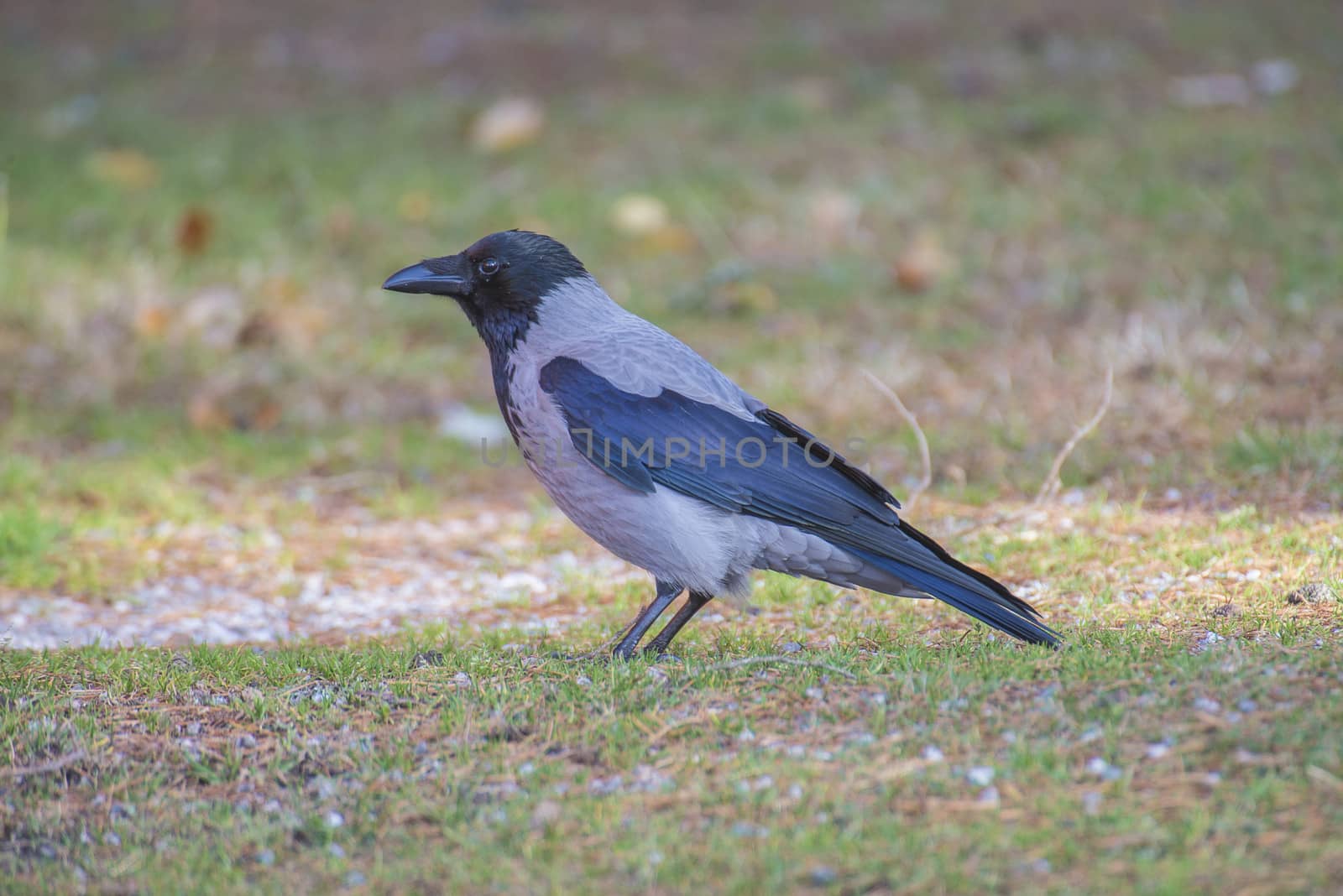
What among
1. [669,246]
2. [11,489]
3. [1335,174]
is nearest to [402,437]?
[11,489]

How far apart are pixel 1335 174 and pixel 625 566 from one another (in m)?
6.19

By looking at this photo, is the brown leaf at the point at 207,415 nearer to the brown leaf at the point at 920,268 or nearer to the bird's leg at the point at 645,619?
the bird's leg at the point at 645,619

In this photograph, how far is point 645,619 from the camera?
4418 mm

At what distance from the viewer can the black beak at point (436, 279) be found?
5.00 m

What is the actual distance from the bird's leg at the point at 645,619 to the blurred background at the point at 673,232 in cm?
198

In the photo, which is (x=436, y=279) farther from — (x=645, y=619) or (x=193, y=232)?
(x=193, y=232)

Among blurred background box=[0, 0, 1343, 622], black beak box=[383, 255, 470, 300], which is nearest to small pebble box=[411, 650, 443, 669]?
black beak box=[383, 255, 470, 300]

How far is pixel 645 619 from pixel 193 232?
17.8ft

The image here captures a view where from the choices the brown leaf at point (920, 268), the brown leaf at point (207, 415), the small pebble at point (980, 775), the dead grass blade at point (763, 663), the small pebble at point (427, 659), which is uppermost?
the brown leaf at point (920, 268)

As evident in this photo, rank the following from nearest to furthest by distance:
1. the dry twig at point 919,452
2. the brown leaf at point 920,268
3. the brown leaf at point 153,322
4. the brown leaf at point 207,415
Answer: the dry twig at point 919,452
the brown leaf at point 207,415
the brown leaf at point 153,322
the brown leaf at point 920,268

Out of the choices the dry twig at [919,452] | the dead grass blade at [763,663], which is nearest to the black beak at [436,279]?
the dry twig at [919,452]

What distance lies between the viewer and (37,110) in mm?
10703

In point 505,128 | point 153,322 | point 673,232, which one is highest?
point 505,128

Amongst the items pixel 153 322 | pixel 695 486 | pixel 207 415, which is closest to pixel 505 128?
pixel 153 322
